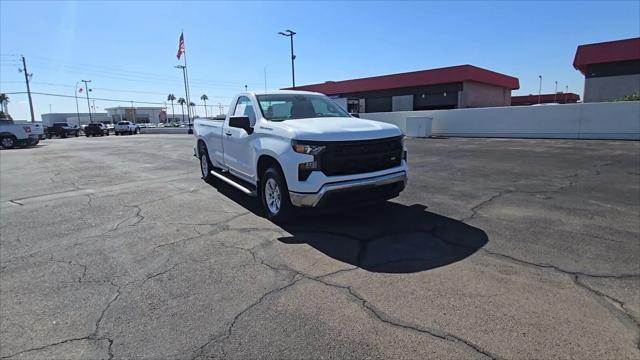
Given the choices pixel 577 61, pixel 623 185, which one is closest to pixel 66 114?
pixel 577 61

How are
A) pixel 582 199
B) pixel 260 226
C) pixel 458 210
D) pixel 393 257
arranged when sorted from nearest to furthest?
pixel 393 257 < pixel 260 226 < pixel 458 210 < pixel 582 199

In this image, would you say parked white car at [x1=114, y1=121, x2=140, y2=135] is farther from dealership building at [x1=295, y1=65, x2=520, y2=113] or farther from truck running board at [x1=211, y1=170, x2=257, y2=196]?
truck running board at [x1=211, y1=170, x2=257, y2=196]

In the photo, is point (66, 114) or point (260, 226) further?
point (66, 114)

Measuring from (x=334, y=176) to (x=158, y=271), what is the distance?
2394 millimetres

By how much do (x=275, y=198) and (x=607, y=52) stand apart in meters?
34.0

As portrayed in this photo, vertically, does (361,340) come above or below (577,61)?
below

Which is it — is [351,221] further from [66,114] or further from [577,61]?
[66,114]

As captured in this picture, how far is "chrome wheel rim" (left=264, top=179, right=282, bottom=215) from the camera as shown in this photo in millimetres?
5512

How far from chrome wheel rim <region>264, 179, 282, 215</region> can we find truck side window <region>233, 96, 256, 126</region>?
4.16ft

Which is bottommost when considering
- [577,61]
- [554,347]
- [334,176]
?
[554,347]

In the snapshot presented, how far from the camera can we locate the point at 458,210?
611cm

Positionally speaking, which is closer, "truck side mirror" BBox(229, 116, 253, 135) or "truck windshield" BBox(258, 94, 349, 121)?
"truck side mirror" BBox(229, 116, 253, 135)

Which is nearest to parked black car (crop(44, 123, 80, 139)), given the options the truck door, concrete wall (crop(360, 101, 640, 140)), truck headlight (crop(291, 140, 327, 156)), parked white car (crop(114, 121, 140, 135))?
parked white car (crop(114, 121, 140, 135))

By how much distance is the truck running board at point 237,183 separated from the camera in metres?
6.26
